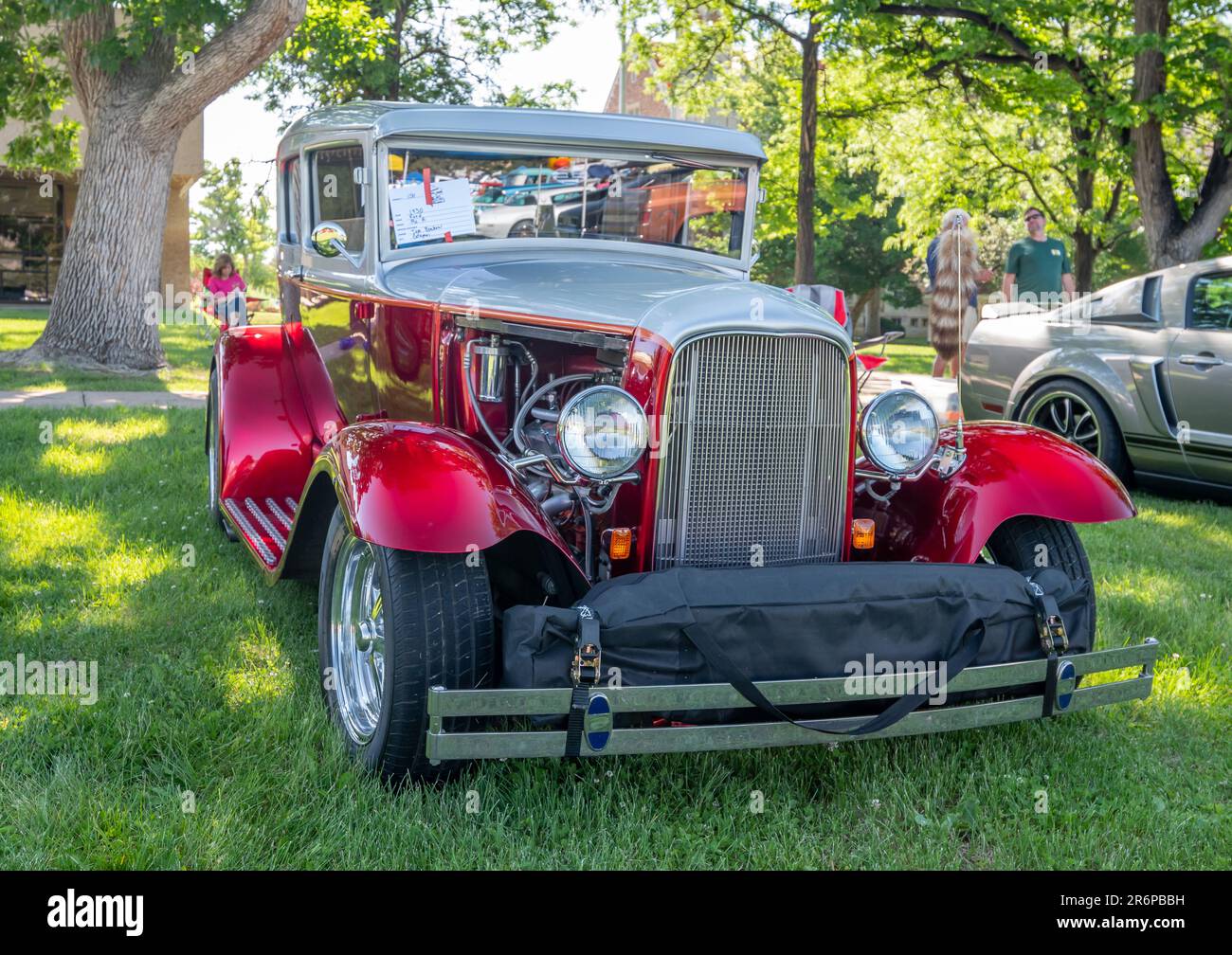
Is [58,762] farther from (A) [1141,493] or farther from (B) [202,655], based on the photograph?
(A) [1141,493]

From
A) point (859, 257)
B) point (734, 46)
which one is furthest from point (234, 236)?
point (734, 46)

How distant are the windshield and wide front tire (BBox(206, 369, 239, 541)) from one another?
162 cm

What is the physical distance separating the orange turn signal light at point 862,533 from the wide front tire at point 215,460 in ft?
9.35

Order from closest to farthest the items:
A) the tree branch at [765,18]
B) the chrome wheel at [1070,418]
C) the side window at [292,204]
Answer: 1. the side window at [292,204]
2. the chrome wheel at [1070,418]
3. the tree branch at [765,18]

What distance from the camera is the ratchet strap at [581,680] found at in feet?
8.58

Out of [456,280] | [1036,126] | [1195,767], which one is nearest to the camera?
[1195,767]

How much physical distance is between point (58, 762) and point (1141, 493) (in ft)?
21.6

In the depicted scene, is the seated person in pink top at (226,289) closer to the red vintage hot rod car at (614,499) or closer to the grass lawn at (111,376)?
the grass lawn at (111,376)

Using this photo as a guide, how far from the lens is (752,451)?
10.4 feet

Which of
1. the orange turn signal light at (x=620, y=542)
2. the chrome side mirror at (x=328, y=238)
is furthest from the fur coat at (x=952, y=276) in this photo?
the orange turn signal light at (x=620, y=542)

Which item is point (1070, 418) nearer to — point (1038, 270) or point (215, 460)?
point (1038, 270)

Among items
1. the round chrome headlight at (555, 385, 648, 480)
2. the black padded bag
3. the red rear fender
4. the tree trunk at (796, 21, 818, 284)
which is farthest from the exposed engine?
the tree trunk at (796, 21, 818, 284)

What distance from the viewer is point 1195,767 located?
333 centimetres
